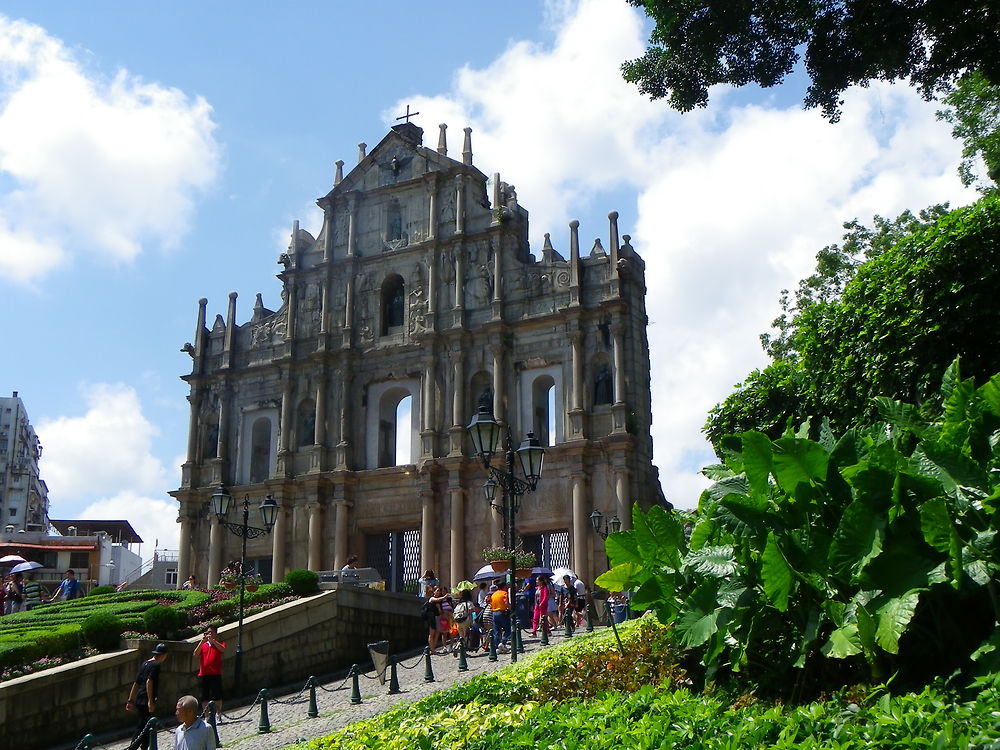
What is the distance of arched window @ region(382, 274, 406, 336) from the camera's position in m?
36.9

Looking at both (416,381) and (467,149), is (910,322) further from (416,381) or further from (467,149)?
(467,149)

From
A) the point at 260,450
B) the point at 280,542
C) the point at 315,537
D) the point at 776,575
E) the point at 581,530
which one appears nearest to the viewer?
the point at 776,575

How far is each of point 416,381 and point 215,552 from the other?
30.7 feet

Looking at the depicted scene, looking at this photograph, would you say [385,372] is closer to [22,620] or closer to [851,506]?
[22,620]

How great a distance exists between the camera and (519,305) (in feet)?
113

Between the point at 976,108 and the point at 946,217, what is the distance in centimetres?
907

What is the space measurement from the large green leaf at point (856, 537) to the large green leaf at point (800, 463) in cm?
45

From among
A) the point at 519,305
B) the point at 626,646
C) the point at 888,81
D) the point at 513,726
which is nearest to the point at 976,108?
the point at 888,81

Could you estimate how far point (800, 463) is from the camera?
7.34m

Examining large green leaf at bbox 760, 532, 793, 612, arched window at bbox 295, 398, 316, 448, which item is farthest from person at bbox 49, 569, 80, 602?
large green leaf at bbox 760, 532, 793, 612

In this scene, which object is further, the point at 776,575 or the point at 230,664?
the point at 230,664

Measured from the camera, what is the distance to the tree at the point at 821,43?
11.7 meters

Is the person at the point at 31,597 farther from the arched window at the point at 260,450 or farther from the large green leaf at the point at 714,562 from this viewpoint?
the large green leaf at the point at 714,562

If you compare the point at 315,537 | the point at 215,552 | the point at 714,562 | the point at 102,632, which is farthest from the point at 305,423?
the point at 714,562
